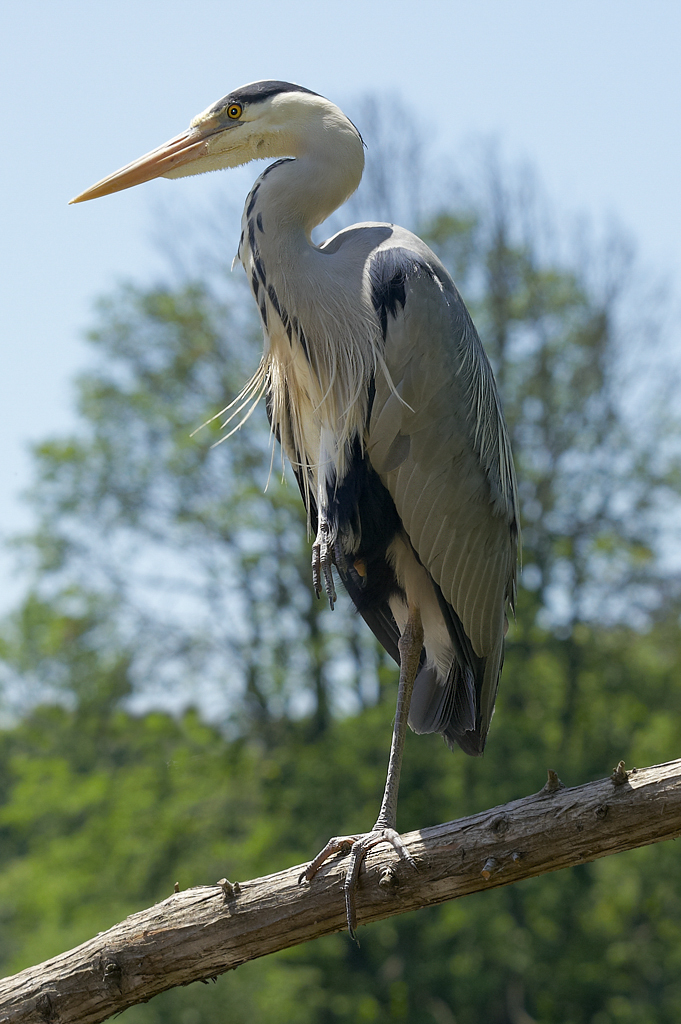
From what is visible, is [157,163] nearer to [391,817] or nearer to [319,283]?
[319,283]

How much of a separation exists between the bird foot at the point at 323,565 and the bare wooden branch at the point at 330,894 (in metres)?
0.82

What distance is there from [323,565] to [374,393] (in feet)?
2.05

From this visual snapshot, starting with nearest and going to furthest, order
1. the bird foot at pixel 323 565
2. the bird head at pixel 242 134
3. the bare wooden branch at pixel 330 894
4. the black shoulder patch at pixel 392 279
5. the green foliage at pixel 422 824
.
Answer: the bare wooden branch at pixel 330 894 → the bird foot at pixel 323 565 → the black shoulder patch at pixel 392 279 → the bird head at pixel 242 134 → the green foliage at pixel 422 824

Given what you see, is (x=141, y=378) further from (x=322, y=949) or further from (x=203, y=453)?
(x=322, y=949)

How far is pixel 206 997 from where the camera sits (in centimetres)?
1187

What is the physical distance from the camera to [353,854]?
285 centimetres

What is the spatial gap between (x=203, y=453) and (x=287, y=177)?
38.4ft

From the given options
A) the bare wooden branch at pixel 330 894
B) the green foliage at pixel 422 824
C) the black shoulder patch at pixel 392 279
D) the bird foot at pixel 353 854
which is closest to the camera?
the bare wooden branch at pixel 330 894

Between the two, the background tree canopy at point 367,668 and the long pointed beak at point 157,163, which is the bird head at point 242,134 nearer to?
the long pointed beak at point 157,163

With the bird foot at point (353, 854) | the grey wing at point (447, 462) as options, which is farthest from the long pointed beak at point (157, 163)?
the bird foot at point (353, 854)

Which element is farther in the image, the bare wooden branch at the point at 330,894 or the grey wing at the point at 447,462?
the grey wing at the point at 447,462

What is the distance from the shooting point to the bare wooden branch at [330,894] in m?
2.56

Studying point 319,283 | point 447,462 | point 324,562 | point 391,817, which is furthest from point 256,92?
point 391,817

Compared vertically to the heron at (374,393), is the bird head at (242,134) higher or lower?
higher
